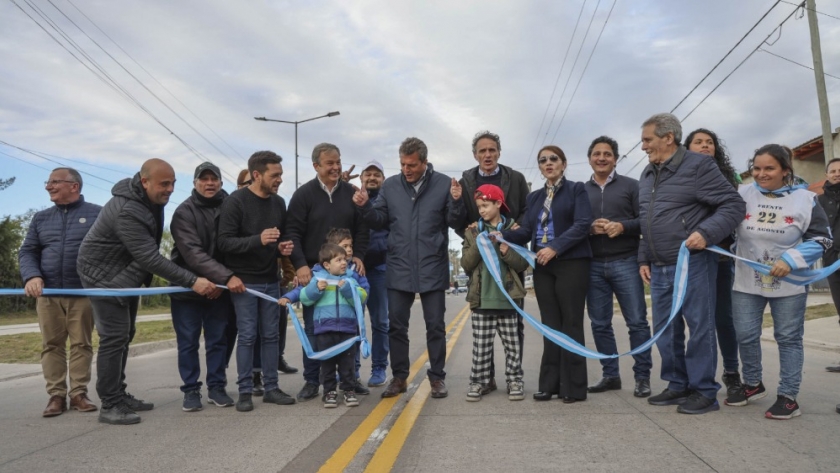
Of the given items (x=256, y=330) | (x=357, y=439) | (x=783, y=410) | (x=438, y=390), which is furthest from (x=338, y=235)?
(x=783, y=410)

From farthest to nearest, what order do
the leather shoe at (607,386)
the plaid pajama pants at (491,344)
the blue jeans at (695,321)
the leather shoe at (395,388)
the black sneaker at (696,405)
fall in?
the leather shoe at (607,386) → the leather shoe at (395,388) → the plaid pajama pants at (491,344) → the blue jeans at (695,321) → the black sneaker at (696,405)

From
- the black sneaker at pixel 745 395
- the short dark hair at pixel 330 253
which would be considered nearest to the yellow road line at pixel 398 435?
the short dark hair at pixel 330 253

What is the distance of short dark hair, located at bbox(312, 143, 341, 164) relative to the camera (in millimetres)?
6305

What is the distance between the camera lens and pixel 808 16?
46.4 feet

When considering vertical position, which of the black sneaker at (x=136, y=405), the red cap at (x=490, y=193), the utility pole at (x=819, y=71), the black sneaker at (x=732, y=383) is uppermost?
the utility pole at (x=819, y=71)

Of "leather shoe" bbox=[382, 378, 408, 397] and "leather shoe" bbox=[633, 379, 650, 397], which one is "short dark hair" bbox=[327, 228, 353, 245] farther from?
"leather shoe" bbox=[633, 379, 650, 397]

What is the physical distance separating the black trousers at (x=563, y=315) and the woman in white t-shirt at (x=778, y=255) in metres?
1.21

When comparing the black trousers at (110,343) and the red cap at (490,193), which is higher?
the red cap at (490,193)

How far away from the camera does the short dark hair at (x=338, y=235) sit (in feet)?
19.9

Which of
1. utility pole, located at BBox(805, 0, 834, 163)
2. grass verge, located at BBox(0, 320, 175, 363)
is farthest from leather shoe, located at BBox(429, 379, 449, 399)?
utility pole, located at BBox(805, 0, 834, 163)

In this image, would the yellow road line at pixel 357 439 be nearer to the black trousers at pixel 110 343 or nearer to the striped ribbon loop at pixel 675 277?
the striped ribbon loop at pixel 675 277

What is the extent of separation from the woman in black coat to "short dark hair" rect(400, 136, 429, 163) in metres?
1.09

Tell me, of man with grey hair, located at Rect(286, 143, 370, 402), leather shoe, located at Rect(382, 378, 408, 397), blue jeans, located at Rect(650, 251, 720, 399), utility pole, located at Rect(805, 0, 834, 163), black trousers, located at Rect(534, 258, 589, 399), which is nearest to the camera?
blue jeans, located at Rect(650, 251, 720, 399)

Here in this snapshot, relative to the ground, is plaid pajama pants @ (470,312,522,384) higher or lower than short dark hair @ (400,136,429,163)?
lower
